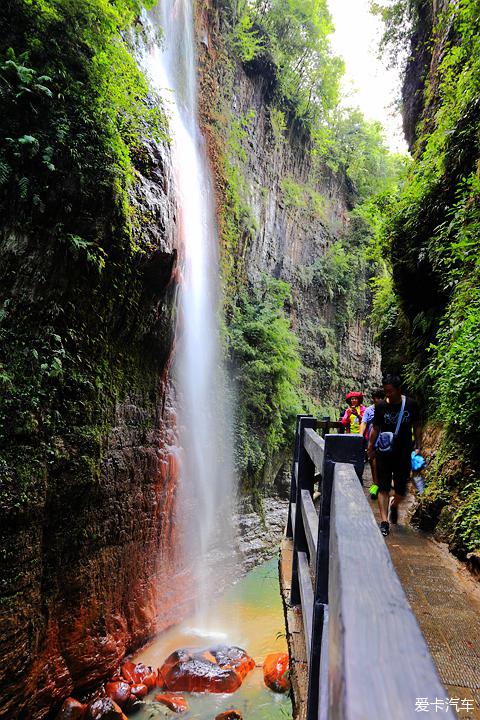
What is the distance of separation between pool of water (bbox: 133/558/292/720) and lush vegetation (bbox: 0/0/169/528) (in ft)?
9.09

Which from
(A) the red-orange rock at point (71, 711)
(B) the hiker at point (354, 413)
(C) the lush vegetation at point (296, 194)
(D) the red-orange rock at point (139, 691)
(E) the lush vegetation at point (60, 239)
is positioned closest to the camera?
(E) the lush vegetation at point (60, 239)

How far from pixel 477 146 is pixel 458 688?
701 centimetres

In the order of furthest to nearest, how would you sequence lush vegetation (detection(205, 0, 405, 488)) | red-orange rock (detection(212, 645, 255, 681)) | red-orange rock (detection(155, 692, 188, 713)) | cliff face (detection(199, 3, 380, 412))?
cliff face (detection(199, 3, 380, 412)) < lush vegetation (detection(205, 0, 405, 488)) < red-orange rock (detection(212, 645, 255, 681)) < red-orange rock (detection(155, 692, 188, 713))

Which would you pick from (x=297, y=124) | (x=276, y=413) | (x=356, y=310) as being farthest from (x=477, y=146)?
(x=356, y=310)

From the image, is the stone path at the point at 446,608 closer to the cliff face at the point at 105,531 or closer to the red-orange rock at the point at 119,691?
the cliff face at the point at 105,531

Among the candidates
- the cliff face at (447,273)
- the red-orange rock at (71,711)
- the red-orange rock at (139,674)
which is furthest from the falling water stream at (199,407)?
the cliff face at (447,273)

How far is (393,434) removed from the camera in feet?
13.9

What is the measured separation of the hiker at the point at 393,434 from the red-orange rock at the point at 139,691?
4.25 metres

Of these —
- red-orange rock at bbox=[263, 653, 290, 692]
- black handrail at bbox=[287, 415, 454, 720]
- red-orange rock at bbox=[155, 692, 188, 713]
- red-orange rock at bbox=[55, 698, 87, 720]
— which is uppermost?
black handrail at bbox=[287, 415, 454, 720]

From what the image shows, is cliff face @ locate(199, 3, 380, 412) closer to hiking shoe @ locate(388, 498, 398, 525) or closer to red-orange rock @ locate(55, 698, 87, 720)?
hiking shoe @ locate(388, 498, 398, 525)

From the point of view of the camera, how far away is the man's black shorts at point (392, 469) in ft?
14.1

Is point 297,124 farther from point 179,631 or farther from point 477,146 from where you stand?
point 179,631

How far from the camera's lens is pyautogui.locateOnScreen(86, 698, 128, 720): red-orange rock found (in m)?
4.88

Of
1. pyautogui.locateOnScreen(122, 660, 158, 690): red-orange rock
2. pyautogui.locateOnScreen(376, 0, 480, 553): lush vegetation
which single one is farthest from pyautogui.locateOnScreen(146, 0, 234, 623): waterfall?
pyautogui.locateOnScreen(376, 0, 480, 553): lush vegetation
